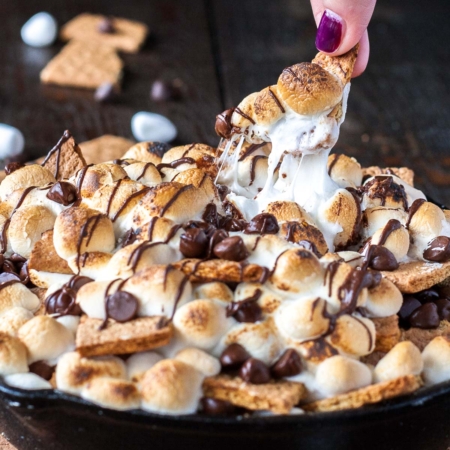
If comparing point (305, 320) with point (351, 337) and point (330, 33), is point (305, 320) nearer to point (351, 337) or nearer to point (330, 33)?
point (351, 337)

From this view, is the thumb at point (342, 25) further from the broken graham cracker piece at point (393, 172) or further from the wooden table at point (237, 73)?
the wooden table at point (237, 73)

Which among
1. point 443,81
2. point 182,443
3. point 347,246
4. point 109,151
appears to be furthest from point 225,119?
point 443,81

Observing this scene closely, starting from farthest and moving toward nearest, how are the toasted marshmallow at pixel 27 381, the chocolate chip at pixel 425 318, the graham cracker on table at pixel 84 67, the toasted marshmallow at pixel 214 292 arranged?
the graham cracker on table at pixel 84 67, the chocolate chip at pixel 425 318, the toasted marshmallow at pixel 214 292, the toasted marshmallow at pixel 27 381

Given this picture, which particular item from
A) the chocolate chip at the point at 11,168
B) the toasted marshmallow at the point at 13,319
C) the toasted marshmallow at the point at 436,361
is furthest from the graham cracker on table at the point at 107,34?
the toasted marshmallow at the point at 436,361

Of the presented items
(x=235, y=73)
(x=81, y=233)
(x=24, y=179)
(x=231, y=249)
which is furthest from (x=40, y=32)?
(x=231, y=249)

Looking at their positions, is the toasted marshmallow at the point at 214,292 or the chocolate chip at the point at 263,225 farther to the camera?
the chocolate chip at the point at 263,225

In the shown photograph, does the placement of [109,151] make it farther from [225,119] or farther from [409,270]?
[409,270]
